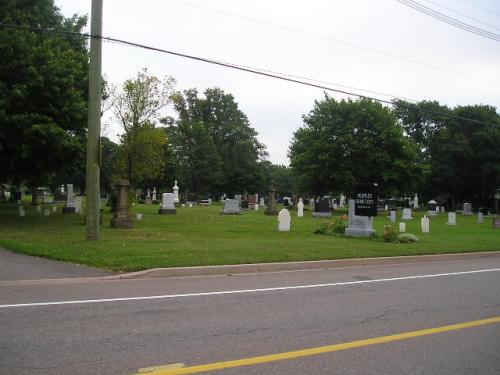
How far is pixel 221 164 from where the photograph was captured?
73.7 m

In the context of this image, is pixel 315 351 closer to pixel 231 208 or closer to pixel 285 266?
pixel 285 266

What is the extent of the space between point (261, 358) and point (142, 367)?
3.89ft

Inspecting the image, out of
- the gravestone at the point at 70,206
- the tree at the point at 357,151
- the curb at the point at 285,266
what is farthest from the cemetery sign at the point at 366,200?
the tree at the point at 357,151

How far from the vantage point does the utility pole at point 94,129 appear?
14.5 m

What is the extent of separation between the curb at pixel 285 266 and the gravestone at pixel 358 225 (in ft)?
13.3

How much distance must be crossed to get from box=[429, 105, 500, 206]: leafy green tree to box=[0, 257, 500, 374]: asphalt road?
57020 mm

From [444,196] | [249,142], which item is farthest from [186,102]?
[444,196]

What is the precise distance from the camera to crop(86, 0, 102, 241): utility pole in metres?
14.5

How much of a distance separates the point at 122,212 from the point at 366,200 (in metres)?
10.2

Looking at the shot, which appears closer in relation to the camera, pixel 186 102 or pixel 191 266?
pixel 191 266

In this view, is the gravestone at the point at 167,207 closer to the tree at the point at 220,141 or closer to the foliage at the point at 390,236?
the foliage at the point at 390,236

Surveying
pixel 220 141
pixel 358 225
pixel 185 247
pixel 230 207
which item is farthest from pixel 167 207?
pixel 220 141

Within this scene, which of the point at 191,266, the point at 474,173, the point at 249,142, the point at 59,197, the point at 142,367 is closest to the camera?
the point at 142,367

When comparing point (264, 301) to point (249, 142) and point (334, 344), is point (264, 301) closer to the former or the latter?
point (334, 344)
